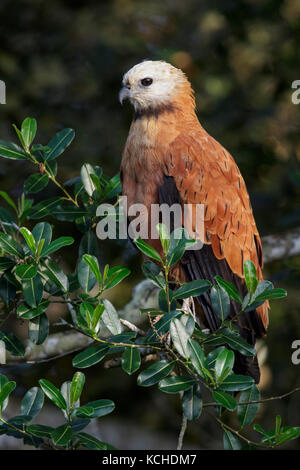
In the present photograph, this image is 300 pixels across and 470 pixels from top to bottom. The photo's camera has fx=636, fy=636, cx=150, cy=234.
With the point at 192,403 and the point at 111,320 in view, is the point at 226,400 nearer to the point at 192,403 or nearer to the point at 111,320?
the point at 192,403

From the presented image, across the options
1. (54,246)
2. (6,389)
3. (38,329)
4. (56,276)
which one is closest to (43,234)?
(54,246)

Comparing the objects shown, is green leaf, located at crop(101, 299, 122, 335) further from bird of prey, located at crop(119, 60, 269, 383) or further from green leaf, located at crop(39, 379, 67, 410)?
bird of prey, located at crop(119, 60, 269, 383)

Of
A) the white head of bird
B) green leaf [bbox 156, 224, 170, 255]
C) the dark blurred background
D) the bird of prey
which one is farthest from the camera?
the dark blurred background

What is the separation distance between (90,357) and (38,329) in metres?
0.42

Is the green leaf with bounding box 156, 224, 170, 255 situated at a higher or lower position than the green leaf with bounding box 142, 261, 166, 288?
higher

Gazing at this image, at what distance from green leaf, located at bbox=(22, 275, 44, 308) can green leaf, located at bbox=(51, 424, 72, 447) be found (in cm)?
54

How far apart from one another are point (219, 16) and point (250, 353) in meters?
3.61

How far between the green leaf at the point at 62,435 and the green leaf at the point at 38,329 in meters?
0.47

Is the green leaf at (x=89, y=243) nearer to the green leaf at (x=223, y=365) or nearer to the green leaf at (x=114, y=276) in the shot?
the green leaf at (x=114, y=276)

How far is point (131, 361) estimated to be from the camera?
2.62 meters

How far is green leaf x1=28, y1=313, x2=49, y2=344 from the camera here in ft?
9.46

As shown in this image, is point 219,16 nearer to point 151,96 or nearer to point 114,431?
point 151,96

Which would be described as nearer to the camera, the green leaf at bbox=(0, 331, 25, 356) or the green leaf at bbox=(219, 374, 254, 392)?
the green leaf at bbox=(219, 374, 254, 392)

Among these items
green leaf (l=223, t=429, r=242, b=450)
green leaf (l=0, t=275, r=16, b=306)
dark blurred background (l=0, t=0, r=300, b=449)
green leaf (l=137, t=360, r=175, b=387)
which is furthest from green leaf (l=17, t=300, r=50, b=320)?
dark blurred background (l=0, t=0, r=300, b=449)
